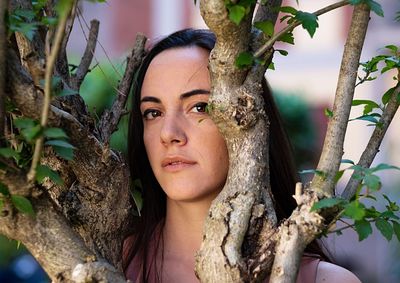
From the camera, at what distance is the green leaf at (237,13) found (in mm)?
1713

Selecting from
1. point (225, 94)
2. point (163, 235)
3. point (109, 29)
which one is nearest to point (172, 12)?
point (109, 29)

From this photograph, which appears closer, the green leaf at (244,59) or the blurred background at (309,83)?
the green leaf at (244,59)

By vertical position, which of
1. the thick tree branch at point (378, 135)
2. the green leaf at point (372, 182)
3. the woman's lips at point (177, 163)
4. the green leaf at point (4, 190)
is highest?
the thick tree branch at point (378, 135)

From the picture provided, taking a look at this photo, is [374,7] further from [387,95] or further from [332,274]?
[332,274]

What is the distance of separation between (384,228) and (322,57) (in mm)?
7259

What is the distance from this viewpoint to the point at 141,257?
2.64 metres

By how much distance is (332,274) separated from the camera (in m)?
2.37

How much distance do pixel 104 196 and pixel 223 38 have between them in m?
0.51

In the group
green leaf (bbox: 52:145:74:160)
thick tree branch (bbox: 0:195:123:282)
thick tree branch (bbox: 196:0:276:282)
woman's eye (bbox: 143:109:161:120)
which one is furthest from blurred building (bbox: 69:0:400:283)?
green leaf (bbox: 52:145:74:160)

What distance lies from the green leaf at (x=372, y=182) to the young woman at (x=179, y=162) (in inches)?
25.6

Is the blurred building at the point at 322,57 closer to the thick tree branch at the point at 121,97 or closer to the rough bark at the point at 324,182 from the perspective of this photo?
the thick tree branch at the point at 121,97

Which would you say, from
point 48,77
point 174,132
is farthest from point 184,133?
point 48,77

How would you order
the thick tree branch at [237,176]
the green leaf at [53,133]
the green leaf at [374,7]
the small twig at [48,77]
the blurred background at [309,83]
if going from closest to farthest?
1. the small twig at [48,77]
2. the green leaf at [53,133]
3. the green leaf at [374,7]
4. the thick tree branch at [237,176]
5. the blurred background at [309,83]

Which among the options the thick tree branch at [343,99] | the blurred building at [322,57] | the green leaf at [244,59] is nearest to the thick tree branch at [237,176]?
the green leaf at [244,59]
